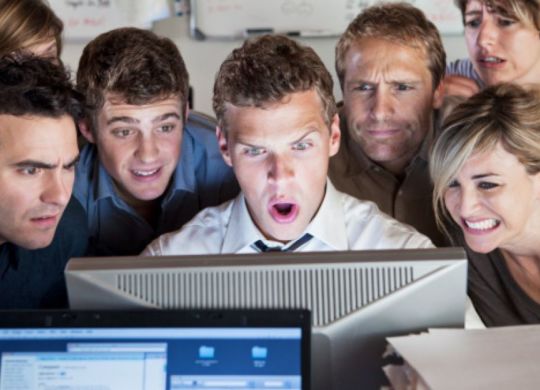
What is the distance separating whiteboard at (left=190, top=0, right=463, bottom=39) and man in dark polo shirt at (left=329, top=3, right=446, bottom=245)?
128cm

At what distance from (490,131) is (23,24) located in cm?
127

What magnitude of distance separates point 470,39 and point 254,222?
1096mm

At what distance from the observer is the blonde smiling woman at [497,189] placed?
1.71 meters

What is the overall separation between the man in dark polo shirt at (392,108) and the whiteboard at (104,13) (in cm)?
156

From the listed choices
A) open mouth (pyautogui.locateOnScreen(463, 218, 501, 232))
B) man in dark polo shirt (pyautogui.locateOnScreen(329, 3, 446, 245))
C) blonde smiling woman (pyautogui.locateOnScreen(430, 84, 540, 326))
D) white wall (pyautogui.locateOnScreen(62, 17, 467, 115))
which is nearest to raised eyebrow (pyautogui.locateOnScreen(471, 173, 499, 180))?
blonde smiling woman (pyautogui.locateOnScreen(430, 84, 540, 326))

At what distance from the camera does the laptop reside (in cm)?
92

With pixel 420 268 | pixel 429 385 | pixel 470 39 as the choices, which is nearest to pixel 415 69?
pixel 470 39

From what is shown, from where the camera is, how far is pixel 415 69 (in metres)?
2.05

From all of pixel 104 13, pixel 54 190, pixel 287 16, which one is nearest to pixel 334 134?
pixel 54 190

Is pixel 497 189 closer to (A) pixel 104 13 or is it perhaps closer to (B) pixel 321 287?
(B) pixel 321 287

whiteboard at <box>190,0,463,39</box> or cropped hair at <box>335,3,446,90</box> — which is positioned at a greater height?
whiteboard at <box>190,0,463,39</box>

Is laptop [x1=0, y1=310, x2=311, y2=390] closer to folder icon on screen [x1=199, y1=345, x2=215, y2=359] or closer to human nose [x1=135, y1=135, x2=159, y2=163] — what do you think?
folder icon on screen [x1=199, y1=345, x2=215, y2=359]

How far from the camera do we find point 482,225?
1.77m

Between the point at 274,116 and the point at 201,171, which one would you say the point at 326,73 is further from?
the point at 201,171
